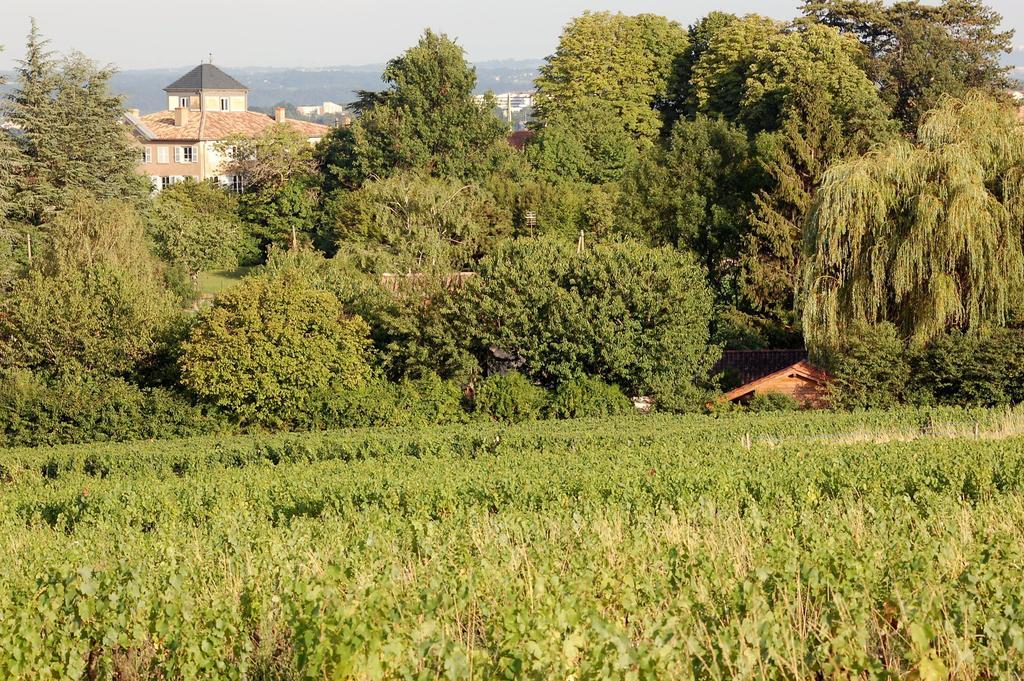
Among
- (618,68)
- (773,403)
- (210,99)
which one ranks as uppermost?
(210,99)

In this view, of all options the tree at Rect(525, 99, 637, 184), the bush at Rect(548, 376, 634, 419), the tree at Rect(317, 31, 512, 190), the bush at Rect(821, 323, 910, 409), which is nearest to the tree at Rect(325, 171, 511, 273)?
the tree at Rect(317, 31, 512, 190)

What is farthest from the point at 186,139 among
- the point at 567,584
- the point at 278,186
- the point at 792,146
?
the point at 567,584

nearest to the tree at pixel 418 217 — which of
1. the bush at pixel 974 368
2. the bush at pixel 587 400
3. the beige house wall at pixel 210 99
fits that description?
the bush at pixel 587 400

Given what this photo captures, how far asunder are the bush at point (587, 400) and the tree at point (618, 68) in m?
44.9

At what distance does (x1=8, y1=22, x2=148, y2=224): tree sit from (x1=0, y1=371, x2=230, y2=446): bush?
29724 mm

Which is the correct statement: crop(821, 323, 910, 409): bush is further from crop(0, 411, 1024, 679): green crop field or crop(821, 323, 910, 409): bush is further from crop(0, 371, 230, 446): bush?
crop(0, 371, 230, 446): bush

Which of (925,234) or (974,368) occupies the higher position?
(925,234)

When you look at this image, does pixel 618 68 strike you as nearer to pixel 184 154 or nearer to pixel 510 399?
pixel 184 154

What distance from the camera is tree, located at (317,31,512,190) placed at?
70938 mm

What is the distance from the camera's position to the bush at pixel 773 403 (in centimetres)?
3888

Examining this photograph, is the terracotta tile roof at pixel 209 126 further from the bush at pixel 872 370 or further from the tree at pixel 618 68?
the bush at pixel 872 370

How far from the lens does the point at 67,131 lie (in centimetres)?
6862

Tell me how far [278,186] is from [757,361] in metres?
43.9

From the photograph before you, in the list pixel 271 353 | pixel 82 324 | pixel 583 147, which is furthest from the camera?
pixel 583 147
